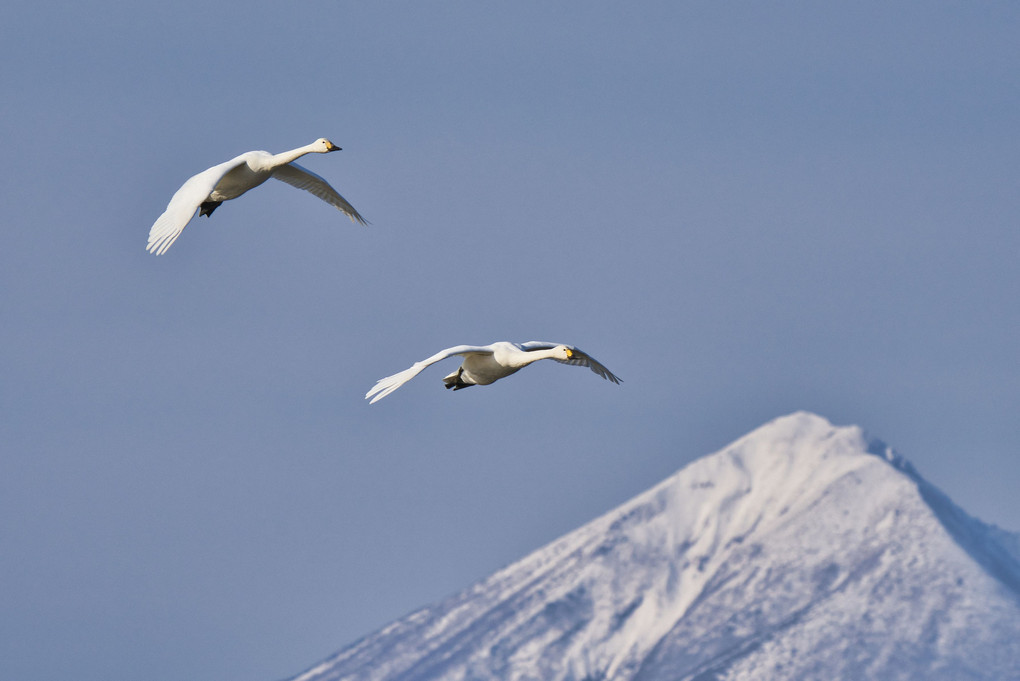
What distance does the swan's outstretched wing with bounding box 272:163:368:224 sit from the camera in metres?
64.7

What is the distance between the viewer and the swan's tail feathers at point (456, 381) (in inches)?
2349

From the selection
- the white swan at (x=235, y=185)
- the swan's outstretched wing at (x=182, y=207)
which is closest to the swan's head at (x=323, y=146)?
the white swan at (x=235, y=185)

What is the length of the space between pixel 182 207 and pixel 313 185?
434 inches

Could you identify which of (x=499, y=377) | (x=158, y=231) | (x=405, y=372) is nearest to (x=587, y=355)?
(x=499, y=377)

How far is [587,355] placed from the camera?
60.1 meters

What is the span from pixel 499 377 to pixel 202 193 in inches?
381

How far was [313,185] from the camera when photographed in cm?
6538

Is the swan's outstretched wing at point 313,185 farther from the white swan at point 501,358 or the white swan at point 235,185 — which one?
the white swan at point 501,358

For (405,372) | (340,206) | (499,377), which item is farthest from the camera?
(340,206)

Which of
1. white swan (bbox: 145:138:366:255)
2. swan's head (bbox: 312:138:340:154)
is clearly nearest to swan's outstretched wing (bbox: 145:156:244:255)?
white swan (bbox: 145:138:366:255)

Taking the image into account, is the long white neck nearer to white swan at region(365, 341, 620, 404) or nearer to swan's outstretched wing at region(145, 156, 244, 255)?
swan's outstretched wing at region(145, 156, 244, 255)

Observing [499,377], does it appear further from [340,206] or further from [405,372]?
[340,206]

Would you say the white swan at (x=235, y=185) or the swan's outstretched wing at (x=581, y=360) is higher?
the white swan at (x=235, y=185)

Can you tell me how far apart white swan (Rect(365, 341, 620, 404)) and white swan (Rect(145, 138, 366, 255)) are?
24.5ft
